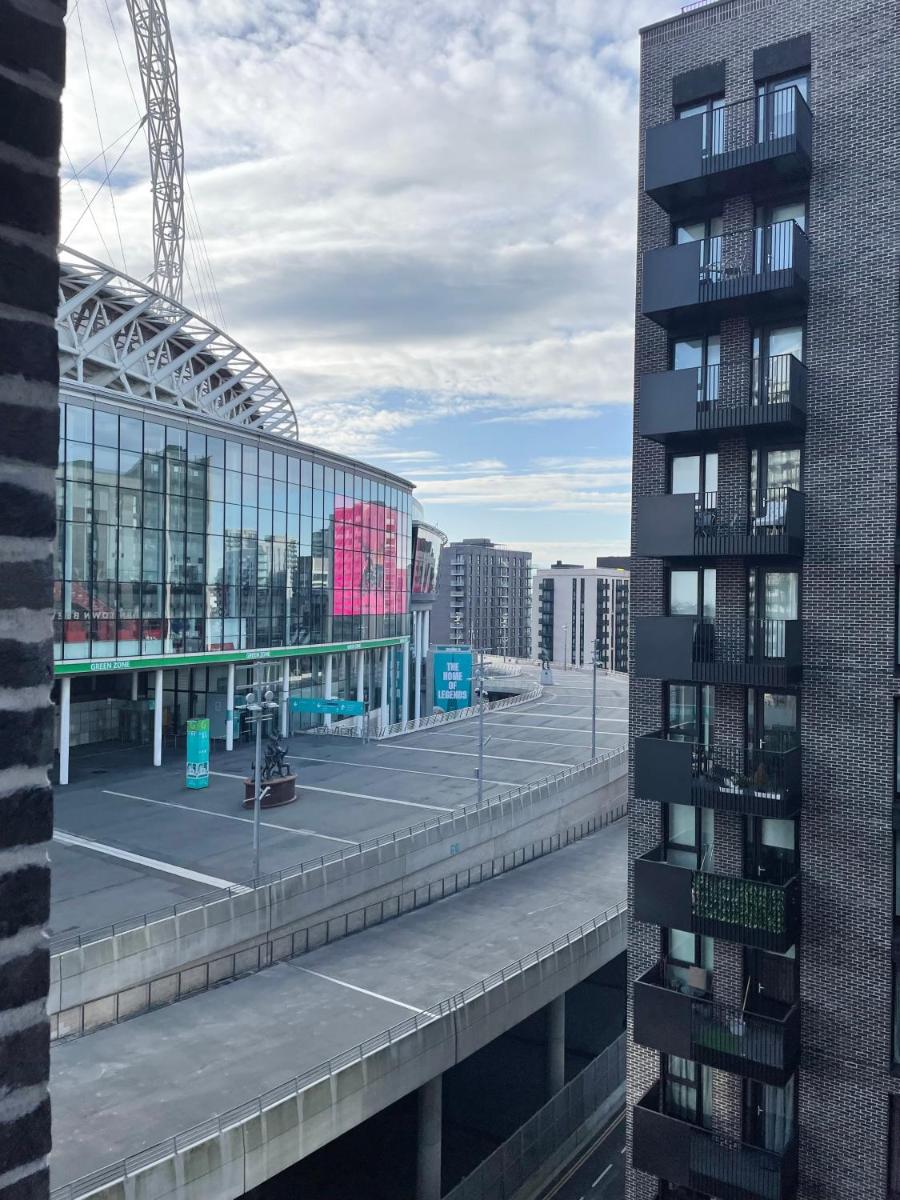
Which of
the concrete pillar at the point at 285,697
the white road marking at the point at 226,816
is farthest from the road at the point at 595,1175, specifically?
the concrete pillar at the point at 285,697

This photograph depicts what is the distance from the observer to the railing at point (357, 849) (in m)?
23.1

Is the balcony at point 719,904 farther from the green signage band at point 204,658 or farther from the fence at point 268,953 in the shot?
the green signage band at point 204,658

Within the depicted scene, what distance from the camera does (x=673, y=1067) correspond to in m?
18.2

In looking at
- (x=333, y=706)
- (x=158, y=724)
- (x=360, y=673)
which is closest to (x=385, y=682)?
(x=360, y=673)

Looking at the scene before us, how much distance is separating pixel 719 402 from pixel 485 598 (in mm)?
164049

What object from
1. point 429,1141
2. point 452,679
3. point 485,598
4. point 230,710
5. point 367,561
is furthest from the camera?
point 485,598

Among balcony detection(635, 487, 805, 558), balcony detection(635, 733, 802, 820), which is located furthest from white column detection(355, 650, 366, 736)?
balcony detection(635, 487, 805, 558)

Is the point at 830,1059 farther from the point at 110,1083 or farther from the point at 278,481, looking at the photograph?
the point at 278,481

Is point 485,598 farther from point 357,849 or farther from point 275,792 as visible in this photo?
point 357,849

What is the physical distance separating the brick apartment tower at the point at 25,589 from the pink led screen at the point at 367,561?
57322mm

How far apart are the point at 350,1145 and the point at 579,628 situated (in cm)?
13372

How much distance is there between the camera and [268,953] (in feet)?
86.4

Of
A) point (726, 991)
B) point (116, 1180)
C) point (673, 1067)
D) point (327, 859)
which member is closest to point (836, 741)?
point (726, 991)

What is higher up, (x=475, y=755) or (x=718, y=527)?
(x=718, y=527)
